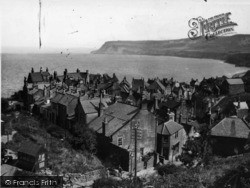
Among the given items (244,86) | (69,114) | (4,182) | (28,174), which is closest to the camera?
(4,182)

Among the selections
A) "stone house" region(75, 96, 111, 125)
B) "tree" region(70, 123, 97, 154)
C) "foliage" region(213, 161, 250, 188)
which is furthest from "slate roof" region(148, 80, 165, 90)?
"foliage" region(213, 161, 250, 188)

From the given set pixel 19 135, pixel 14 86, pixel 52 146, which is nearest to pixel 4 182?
pixel 52 146

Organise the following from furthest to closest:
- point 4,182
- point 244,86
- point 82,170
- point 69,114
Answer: point 244,86 < point 69,114 < point 82,170 < point 4,182

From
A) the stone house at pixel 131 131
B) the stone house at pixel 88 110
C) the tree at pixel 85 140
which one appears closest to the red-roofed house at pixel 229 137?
the stone house at pixel 131 131

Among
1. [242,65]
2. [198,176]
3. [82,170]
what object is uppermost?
[242,65]

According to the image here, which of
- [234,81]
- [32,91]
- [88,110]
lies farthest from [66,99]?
[234,81]

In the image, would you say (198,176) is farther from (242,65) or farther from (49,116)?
(242,65)

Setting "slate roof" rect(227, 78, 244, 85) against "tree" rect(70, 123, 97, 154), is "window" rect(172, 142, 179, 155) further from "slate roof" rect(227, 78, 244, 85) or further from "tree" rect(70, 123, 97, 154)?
"slate roof" rect(227, 78, 244, 85)
